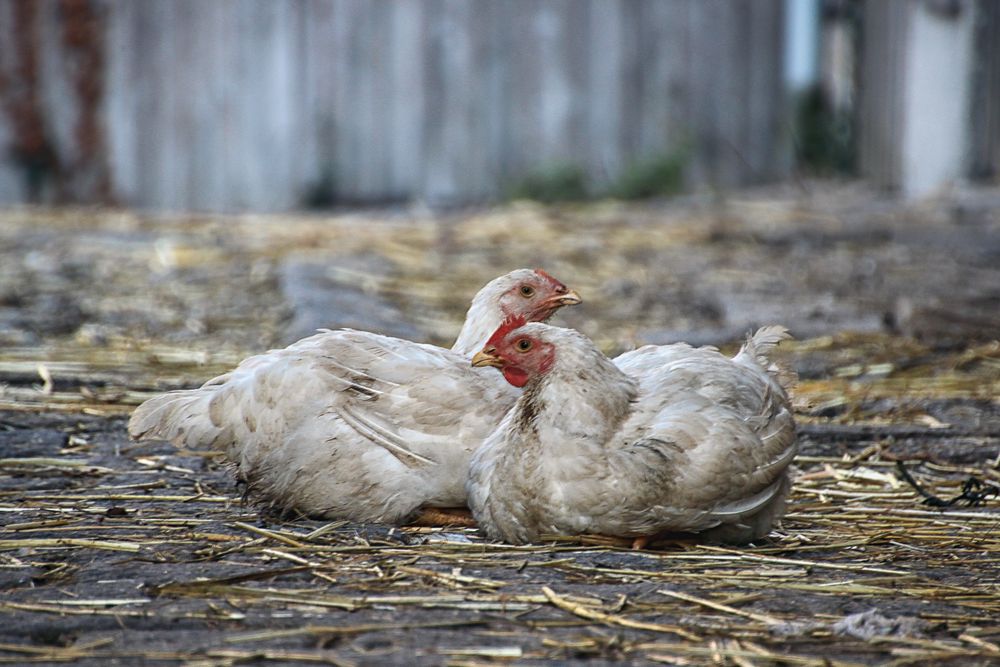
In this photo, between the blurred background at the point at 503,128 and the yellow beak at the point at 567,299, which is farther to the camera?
the blurred background at the point at 503,128

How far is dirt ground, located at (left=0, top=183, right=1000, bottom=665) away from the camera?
246cm

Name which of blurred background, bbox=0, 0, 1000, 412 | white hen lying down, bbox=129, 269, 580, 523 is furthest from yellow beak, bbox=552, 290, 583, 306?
blurred background, bbox=0, 0, 1000, 412

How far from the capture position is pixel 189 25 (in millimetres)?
10289

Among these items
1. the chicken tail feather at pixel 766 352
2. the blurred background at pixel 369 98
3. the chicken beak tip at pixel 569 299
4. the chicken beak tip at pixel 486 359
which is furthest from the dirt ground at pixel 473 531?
the blurred background at pixel 369 98

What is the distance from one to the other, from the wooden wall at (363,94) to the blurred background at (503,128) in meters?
0.02

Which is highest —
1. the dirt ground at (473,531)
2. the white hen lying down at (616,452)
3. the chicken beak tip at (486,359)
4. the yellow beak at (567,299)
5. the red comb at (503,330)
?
the red comb at (503,330)

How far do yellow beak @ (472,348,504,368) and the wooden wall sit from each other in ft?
24.2

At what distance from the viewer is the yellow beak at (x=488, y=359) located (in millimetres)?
3248

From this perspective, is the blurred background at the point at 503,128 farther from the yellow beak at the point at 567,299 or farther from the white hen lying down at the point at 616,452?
the white hen lying down at the point at 616,452

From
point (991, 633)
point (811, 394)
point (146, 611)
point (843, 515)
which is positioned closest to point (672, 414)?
point (843, 515)

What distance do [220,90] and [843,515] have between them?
783 cm

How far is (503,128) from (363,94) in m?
1.10

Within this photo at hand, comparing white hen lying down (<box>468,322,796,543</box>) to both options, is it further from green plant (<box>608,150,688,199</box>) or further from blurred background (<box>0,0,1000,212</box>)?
green plant (<box>608,150,688,199</box>)

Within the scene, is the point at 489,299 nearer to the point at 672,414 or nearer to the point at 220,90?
the point at 672,414
